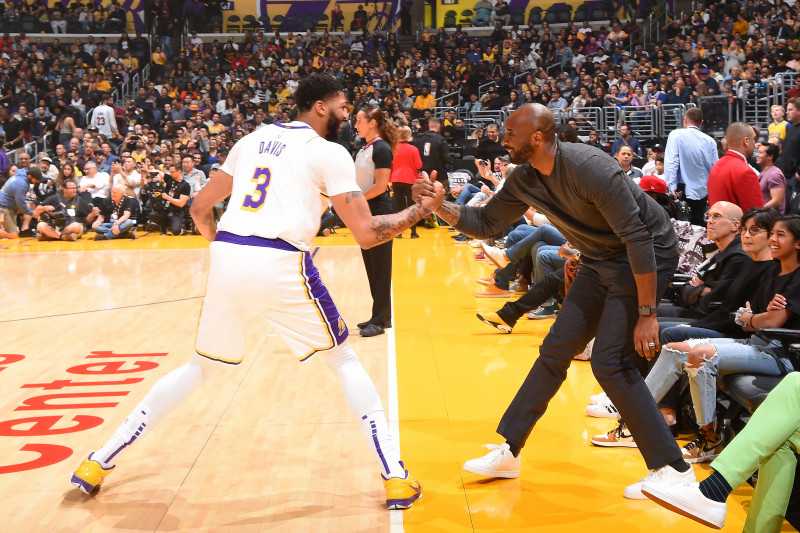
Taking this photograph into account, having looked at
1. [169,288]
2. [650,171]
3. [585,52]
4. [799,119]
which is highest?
[585,52]

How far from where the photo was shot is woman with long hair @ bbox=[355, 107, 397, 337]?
257 inches

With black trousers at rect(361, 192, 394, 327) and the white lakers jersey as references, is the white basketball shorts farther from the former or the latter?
black trousers at rect(361, 192, 394, 327)

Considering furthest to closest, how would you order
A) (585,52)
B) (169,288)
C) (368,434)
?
(585,52) < (169,288) < (368,434)

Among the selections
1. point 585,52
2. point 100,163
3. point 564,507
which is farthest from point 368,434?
point 585,52

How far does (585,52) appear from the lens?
22562mm

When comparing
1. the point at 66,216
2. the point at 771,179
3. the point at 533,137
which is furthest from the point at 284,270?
the point at 66,216

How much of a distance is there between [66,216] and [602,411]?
463 inches

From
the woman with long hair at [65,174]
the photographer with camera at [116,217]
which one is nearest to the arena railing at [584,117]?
the photographer with camera at [116,217]

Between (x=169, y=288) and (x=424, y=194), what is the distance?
6275mm

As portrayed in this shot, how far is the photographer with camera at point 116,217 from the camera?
1410 centimetres

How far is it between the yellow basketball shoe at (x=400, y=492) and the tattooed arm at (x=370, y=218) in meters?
1.00

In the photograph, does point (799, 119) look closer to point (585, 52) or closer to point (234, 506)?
point (234, 506)

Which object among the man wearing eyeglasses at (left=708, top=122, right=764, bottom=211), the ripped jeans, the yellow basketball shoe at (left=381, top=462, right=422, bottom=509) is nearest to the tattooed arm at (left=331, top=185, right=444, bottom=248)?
the yellow basketball shoe at (left=381, top=462, right=422, bottom=509)

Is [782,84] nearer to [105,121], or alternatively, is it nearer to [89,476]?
[89,476]
